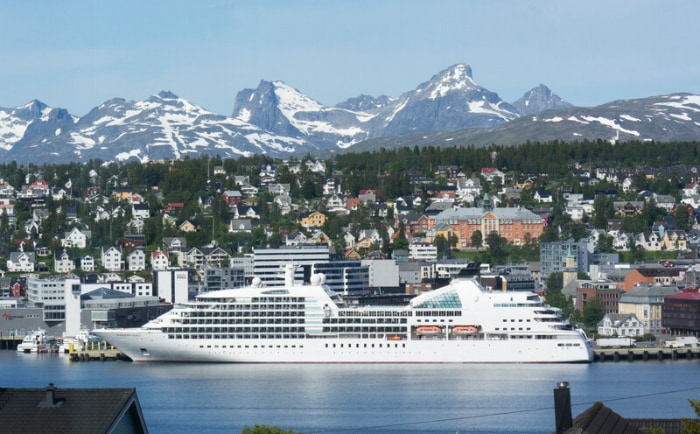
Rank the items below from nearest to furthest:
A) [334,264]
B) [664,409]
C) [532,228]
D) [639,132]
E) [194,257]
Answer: [664,409]
[334,264]
[194,257]
[532,228]
[639,132]

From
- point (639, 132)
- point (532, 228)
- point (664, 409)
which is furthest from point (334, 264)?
point (639, 132)

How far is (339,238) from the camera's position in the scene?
72125mm

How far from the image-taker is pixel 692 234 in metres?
70.3

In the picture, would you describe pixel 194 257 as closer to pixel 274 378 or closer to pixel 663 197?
pixel 663 197

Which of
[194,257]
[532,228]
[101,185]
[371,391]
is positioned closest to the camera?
[371,391]

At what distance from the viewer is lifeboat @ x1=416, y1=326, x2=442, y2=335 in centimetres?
4122

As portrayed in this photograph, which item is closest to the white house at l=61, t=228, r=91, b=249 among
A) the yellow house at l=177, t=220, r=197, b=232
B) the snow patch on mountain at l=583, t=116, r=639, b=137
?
the yellow house at l=177, t=220, r=197, b=232

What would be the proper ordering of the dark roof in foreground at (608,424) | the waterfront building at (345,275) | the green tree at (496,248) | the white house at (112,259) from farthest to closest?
the green tree at (496,248), the white house at (112,259), the waterfront building at (345,275), the dark roof in foreground at (608,424)

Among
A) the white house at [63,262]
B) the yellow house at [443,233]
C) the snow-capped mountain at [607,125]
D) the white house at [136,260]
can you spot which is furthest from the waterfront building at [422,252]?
the snow-capped mountain at [607,125]

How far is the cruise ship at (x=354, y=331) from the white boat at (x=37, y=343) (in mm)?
5973

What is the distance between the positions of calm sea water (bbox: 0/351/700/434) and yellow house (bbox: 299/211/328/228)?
3307cm

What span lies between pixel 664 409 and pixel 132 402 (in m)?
18.6

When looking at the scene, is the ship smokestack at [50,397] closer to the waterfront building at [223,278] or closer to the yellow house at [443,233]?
the waterfront building at [223,278]

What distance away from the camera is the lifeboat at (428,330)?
4122 cm
